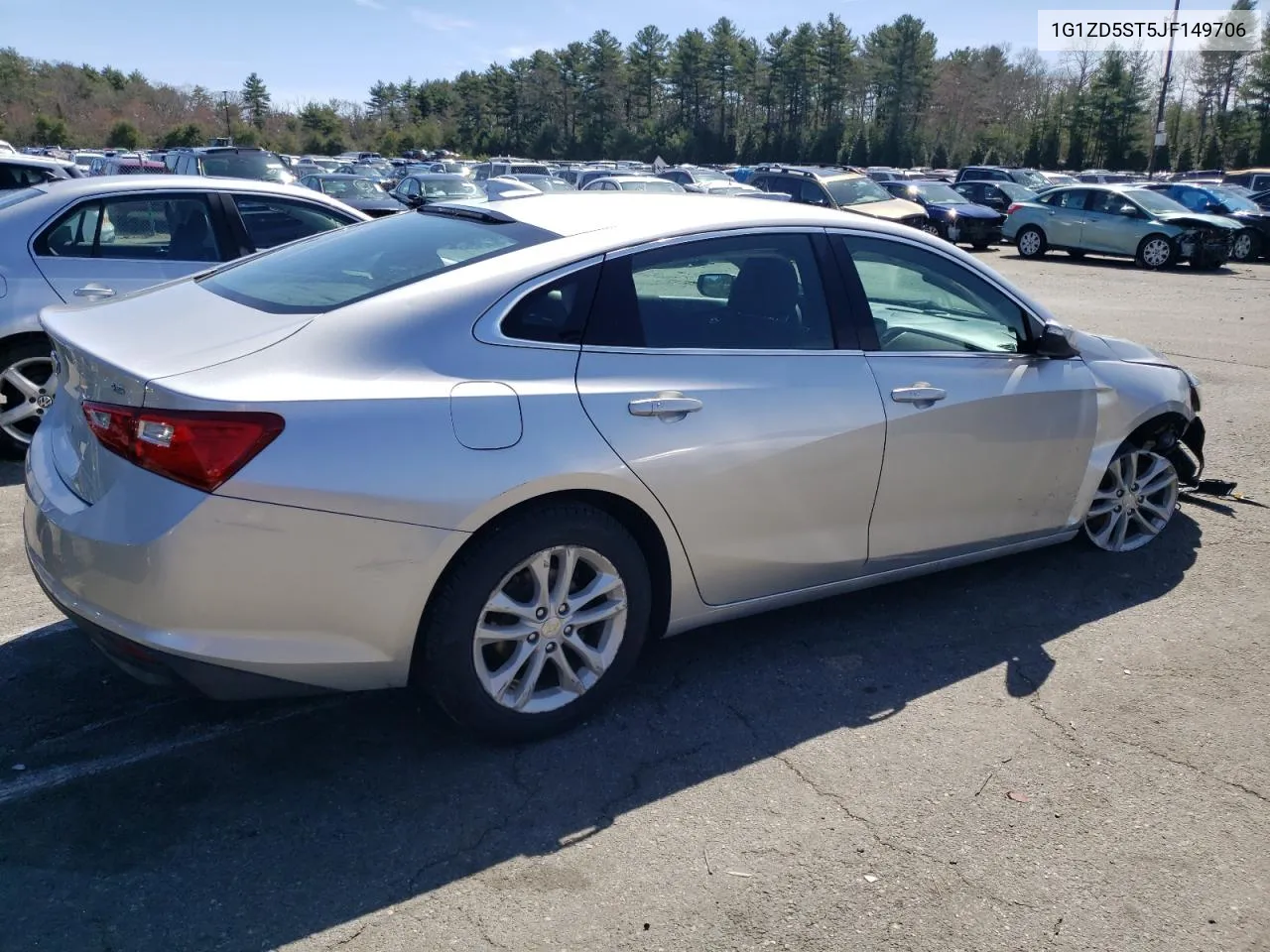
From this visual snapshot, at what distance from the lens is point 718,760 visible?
131 inches

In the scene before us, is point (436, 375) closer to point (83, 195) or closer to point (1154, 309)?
point (83, 195)

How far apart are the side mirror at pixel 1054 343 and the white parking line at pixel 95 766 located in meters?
3.30

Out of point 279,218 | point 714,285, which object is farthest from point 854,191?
point 714,285

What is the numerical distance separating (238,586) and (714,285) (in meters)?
1.96

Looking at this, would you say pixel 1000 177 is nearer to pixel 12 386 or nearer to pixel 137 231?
pixel 137 231

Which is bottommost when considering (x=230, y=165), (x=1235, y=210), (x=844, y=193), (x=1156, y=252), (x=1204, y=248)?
(x=1156, y=252)

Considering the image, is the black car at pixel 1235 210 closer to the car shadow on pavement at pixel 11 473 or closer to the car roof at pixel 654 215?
the car roof at pixel 654 215

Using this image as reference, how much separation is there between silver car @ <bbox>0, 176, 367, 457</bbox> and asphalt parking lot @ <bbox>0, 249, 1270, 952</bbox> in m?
2.06

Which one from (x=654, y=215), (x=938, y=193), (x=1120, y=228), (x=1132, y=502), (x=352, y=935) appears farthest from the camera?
(x=938, y=193)

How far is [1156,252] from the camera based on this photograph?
2206 centimetres

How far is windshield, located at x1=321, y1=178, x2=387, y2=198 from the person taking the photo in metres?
20.3

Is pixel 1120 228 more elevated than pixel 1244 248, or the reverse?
pixel 1120 228

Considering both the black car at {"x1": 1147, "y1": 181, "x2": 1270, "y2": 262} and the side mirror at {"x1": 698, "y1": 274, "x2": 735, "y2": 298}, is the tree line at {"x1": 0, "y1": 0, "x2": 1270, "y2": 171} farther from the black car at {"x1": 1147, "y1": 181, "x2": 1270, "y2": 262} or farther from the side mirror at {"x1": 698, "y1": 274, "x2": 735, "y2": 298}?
the side mirror at {"x1": 698, "y1": 274, "x2": 735, "y2": 298}

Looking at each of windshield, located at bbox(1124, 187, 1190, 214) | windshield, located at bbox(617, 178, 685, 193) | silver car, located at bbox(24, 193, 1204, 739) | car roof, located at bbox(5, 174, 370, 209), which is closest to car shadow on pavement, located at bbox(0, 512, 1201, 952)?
silver car, located at bbox(24, 193, 1204, 739)
